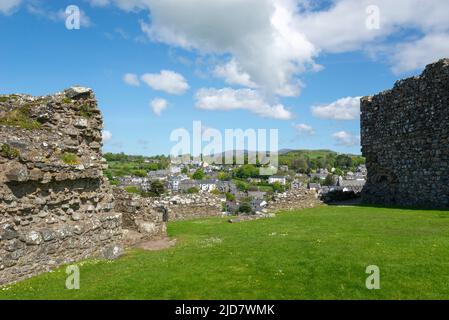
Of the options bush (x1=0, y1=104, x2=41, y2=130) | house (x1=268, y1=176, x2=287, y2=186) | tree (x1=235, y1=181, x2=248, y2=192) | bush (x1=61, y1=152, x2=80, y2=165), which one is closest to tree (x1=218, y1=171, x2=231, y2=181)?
tree (x1=235, y1=181, x2=248, y2=192)

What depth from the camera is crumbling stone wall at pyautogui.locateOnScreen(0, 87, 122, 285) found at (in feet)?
42.1

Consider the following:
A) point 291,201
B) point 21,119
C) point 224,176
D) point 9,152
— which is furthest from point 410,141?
point 224,176

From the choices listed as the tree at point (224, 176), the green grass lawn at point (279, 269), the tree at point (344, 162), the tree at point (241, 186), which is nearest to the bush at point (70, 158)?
the green grass lawn at point (279, 269)

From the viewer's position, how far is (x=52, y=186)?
14453 millimetres

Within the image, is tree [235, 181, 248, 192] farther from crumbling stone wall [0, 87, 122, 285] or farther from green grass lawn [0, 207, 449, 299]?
crumbling stone wall [0, 87, 122, 285]

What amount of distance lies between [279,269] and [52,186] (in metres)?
8.19

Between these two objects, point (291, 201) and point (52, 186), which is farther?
point (291, 201)

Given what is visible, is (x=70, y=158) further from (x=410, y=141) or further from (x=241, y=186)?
(x=241, y=186)

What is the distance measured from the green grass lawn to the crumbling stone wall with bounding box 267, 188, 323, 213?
14463mm

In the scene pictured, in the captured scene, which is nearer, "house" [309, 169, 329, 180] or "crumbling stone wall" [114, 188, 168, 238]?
"crumbling stone wall" [114, 188, 168, 238]

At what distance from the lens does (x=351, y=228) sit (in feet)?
61.1
